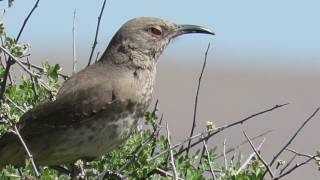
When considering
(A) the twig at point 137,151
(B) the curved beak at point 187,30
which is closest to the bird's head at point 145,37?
(B) the curved beak at point 187,30

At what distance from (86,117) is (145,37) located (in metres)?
1.00

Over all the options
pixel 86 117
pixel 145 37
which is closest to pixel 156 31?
pixel 145 37

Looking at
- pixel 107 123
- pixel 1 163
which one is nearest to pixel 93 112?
pixel 107 123

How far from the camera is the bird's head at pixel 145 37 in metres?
8.04

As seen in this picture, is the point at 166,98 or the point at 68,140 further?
the point at 166,98

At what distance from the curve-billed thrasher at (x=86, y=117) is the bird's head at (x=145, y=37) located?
0.50 feet

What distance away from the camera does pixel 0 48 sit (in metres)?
6.37

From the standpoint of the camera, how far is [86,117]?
7.36 metres

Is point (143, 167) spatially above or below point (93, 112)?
below

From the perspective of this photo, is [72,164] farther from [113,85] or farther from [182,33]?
[182,33]

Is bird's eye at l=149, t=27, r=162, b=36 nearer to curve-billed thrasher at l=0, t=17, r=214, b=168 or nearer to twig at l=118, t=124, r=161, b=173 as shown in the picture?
curve-billed thrasher at l=0, t=17, r=214, b=168

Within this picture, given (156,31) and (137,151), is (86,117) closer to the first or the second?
(137,151)

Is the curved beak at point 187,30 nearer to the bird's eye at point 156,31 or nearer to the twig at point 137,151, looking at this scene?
the bird's eye at point 156,31

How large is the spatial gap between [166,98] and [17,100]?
24115 millimetres
